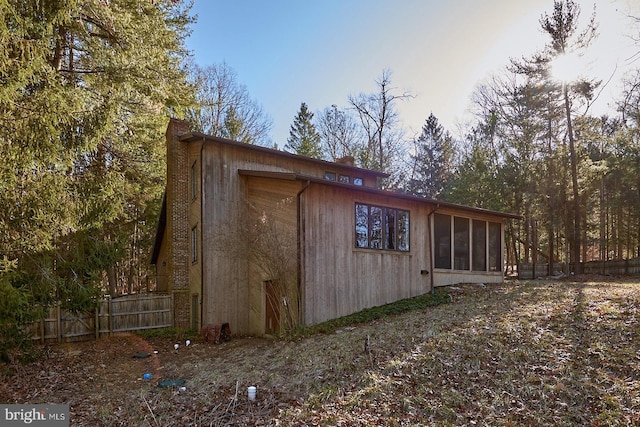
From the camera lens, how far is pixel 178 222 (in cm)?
1403

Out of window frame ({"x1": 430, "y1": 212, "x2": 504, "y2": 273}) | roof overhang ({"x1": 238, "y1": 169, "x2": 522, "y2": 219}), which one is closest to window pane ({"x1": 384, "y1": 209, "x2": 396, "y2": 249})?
roof overhang ({"x1": 238, "y1": 169, "x2": 522, "y2": 219})

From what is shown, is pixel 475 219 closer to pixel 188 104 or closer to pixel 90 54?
pixel 188 104

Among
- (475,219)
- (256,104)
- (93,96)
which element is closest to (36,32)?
(93,96)

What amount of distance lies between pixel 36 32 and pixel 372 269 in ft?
32.1

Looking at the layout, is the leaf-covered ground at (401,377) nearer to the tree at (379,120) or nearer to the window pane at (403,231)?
the window pane at (403,231)

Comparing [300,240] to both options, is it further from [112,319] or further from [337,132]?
[337,132]

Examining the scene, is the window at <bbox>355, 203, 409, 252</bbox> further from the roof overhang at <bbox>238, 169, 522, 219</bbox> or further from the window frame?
the window frame

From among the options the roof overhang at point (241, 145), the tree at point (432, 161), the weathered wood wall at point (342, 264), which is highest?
the tree at point (432, 161)

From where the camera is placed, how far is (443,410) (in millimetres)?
5371

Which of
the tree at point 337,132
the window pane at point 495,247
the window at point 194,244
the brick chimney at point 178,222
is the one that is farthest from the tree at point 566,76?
the window at point 194,244

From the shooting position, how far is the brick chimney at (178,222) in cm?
1366

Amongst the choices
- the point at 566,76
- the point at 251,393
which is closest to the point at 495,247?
the point at 566,76

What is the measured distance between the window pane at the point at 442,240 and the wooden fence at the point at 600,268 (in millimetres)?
14038

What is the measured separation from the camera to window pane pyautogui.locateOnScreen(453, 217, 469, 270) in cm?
1498
